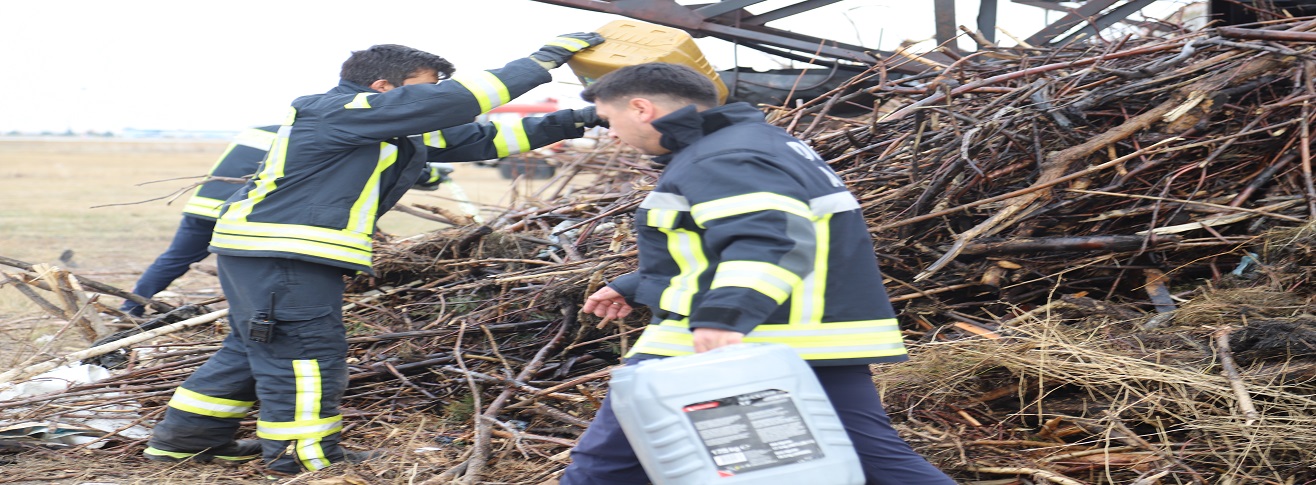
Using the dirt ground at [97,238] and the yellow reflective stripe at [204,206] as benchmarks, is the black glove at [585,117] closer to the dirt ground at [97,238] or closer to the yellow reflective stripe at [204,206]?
the dirt ground at [97,238]

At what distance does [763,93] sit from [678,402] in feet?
15.6

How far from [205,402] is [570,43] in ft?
5.95

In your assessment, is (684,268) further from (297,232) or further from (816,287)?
(297,232)

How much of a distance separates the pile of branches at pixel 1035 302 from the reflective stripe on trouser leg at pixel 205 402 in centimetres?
48

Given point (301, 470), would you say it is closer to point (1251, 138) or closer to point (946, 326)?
point (946, 326)

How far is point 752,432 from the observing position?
1900 millimetres

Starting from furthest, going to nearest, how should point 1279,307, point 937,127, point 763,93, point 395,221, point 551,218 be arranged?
point 395,221 < point 763,93 < point 551,218 < point 937,127 < point 1279,307

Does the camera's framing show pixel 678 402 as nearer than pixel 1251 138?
Yes

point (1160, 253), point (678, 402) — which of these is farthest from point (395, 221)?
point (678, 402)

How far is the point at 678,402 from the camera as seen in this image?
6.19ft

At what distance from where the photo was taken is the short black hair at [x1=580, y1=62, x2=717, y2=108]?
2338 mm

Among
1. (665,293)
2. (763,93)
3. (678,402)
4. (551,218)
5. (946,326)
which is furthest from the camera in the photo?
(763,93)

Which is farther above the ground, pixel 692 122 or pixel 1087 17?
pixel 692 122

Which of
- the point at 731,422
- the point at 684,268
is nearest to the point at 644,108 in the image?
the point at 684,268
